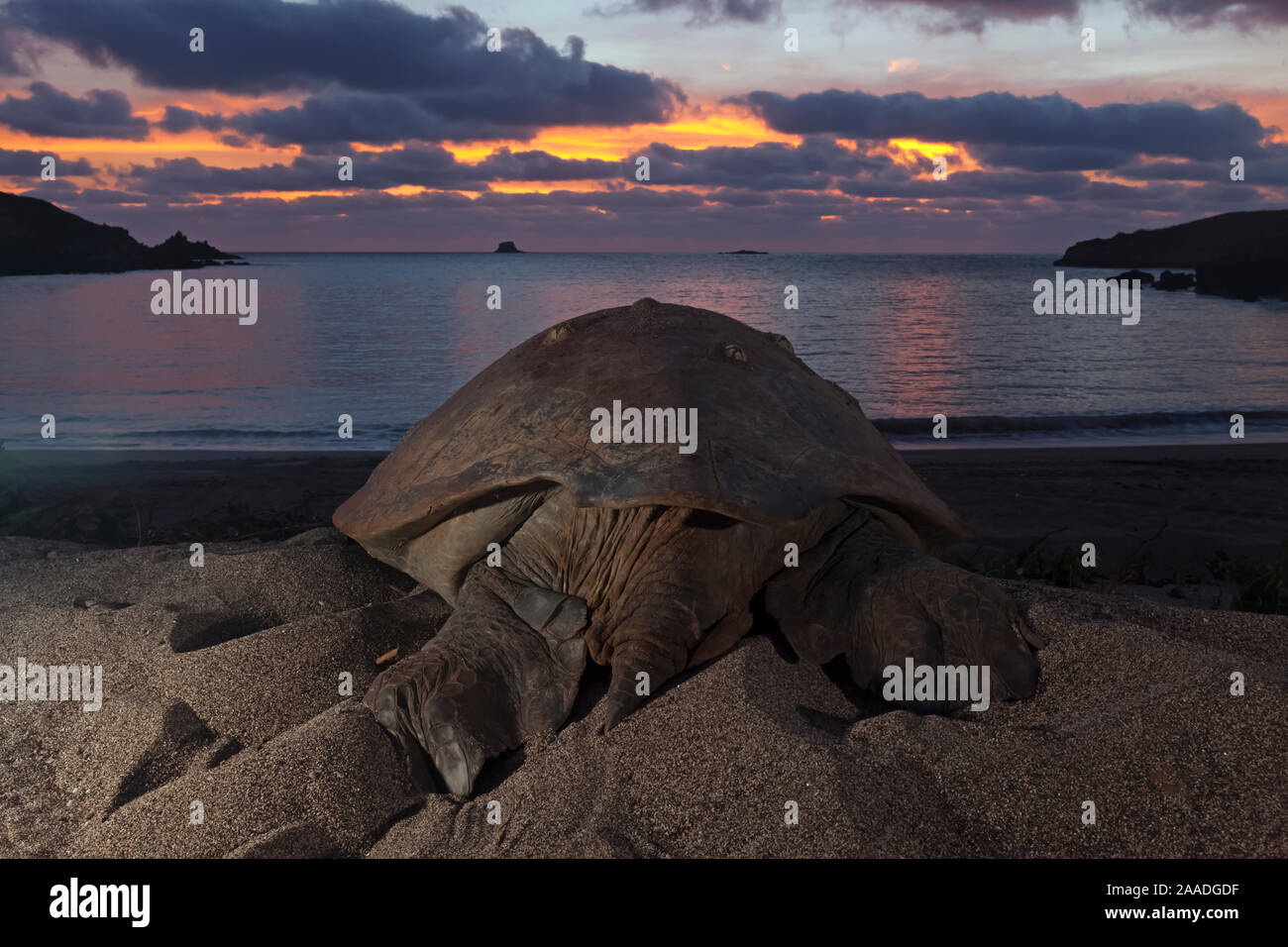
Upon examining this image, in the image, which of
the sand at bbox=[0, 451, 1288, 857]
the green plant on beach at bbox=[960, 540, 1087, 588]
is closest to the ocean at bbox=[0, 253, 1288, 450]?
the green plant on beach at bbox=[960, 540, 1087, 588]

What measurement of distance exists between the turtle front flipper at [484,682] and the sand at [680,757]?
7 centimetres

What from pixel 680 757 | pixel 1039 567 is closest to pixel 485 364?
pixel 1039 567

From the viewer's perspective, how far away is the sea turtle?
2.73 meters

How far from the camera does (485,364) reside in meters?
17.5

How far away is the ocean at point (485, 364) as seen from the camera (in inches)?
466

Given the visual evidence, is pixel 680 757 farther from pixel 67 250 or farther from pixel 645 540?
pixel 67 250

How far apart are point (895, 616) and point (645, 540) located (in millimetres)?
848

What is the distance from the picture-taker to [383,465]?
4.14m

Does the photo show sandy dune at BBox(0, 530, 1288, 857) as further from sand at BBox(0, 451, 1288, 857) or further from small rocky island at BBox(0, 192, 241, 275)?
small rocky island at BBox(0, 192, 241, 275)

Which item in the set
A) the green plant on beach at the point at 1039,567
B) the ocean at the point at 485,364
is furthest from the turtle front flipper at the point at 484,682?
the ocean at the point at 485,364
